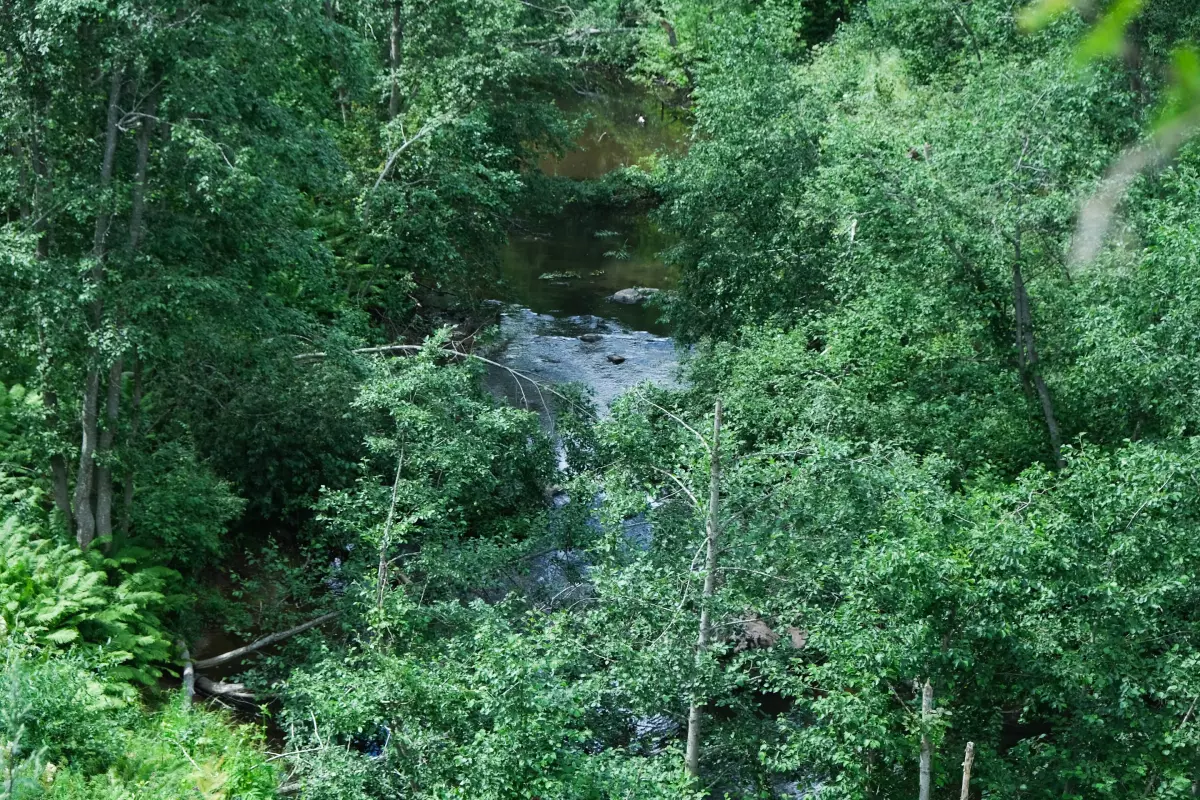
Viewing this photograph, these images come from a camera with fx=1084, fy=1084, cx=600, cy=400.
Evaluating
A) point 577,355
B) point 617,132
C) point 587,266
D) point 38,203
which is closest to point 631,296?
point 587,266

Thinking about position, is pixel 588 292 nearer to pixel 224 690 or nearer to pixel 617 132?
pixel 617 132

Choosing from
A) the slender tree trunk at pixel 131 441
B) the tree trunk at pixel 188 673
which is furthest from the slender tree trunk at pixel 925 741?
the slender tree trunk at pixel 131 441

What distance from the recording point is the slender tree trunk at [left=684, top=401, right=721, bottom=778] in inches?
424

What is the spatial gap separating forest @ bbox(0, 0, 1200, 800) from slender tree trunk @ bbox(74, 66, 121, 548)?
7 centimetres

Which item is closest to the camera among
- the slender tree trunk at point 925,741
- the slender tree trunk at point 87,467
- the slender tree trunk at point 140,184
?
the slender tree trunk at point 925,741

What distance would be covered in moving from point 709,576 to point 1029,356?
267 inches

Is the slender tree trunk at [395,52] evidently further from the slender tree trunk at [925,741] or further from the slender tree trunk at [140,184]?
the slender tree trunk at [925,741]

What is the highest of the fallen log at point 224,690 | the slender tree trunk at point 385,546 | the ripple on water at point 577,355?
the ripple on water at point 577,355

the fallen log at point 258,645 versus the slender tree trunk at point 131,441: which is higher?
the slender tree trunk at point 131,441

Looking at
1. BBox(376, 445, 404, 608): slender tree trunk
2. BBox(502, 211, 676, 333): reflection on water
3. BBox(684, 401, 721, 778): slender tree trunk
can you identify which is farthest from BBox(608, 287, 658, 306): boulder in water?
BBox(684, 401, 721, 778): slender tree trunk

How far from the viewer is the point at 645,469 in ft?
41.6

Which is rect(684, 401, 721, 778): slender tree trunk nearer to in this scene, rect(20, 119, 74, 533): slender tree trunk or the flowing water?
rect(20, 119, 74, 533): slender tree trunk

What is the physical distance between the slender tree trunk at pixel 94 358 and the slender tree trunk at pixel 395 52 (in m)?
11.8

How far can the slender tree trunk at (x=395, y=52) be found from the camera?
23.8 metres
